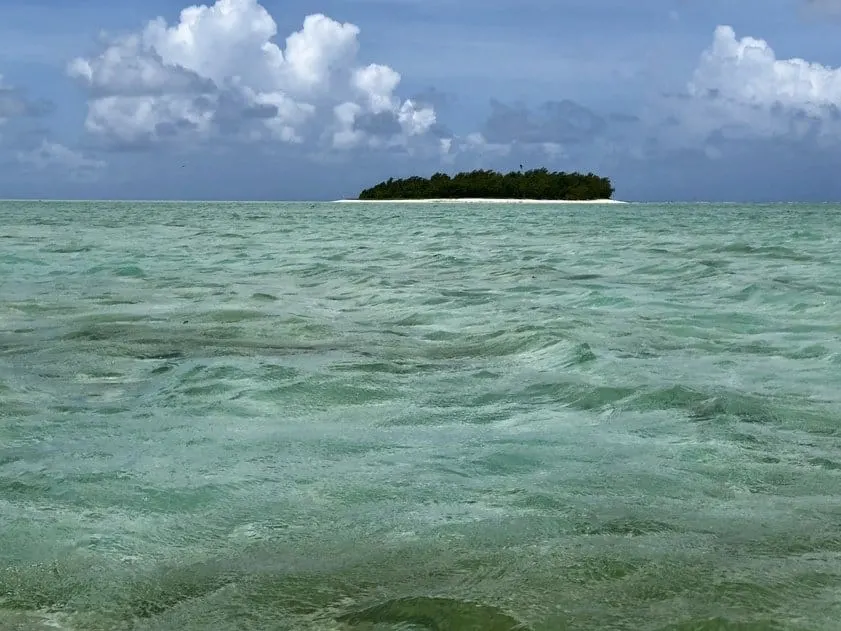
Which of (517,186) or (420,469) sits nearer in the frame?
(420,469)

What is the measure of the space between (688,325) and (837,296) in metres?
3.68

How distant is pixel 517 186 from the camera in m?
132

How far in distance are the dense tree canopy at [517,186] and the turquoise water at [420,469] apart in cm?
12335

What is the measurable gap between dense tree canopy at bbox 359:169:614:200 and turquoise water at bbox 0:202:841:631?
405 feet

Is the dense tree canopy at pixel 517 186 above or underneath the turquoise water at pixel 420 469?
above

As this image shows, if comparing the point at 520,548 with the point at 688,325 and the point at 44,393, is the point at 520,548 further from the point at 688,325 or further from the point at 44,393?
the point at 688,325

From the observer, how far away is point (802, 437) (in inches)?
203

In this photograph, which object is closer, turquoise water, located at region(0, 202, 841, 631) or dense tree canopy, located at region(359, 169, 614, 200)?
turquoise water, located at region(0, 202, 841, 631)

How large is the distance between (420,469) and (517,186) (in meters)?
130

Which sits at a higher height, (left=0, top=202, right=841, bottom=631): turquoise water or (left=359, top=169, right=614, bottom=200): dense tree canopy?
(left=359, top=169, right=614, bottom=200): dense tree canopy

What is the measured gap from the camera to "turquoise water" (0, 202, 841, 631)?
3027 millimetres

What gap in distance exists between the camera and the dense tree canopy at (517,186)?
434 ft

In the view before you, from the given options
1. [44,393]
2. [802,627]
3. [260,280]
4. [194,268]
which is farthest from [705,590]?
[194,268]

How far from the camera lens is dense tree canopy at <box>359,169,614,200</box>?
434ft
